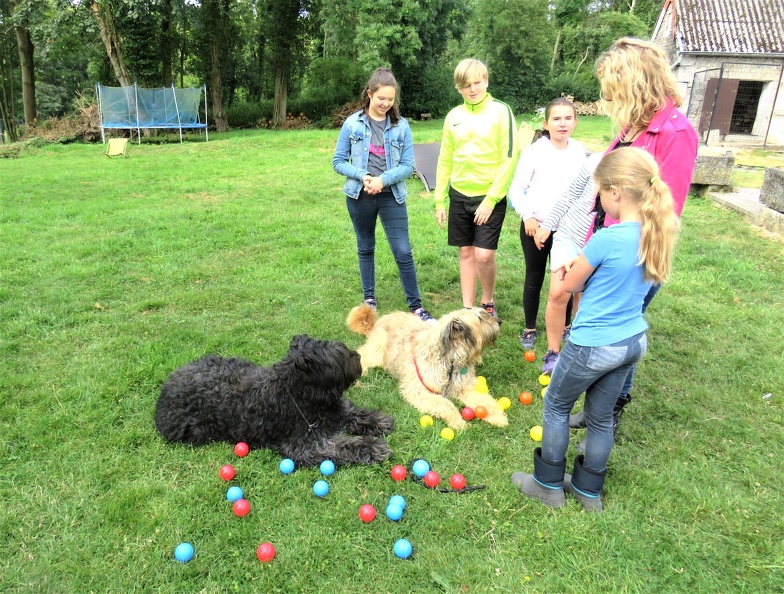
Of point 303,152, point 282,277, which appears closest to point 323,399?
point 282,277

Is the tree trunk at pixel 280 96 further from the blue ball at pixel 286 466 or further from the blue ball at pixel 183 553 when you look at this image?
the blue ball at pixel 183 553

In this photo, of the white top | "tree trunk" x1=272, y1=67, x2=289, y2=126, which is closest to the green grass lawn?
the white top

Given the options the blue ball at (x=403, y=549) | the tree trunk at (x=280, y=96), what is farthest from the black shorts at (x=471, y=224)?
the tree trunk at (x=280, y=96)

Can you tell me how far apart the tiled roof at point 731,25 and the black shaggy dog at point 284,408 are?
75.2 feet

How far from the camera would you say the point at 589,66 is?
39.8 metres

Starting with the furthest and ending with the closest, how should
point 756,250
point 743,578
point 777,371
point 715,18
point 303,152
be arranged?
point 715,18
point 303,152
point 756,250
point 777,371
point 743,578

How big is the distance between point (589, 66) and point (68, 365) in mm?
44347

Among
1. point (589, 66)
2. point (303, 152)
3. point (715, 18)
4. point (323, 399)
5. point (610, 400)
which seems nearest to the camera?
point (610, 400)

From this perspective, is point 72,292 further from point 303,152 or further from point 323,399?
point 303,152

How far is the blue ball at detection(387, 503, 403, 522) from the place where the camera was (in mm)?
2881

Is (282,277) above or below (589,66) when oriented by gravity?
below

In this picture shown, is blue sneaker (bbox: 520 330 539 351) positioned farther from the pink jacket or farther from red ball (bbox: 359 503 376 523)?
red ball (bbox: 359 503 376 523)

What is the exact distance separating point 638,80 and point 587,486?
2323 millimetres

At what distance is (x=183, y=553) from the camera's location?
2654 millimetres
